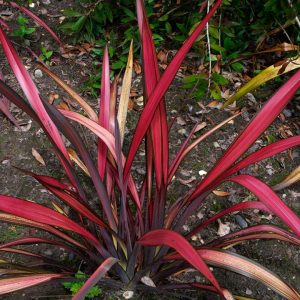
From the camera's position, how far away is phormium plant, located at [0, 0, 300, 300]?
1.07 m

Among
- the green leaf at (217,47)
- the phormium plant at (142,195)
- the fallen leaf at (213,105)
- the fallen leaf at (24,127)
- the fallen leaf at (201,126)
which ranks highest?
the green leaf at (217,47)

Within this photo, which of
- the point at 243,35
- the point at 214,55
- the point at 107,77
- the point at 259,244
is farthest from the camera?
the point at 243,35

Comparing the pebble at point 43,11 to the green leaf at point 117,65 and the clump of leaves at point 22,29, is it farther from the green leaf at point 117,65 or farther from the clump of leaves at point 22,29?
the green leaf at point 117,65

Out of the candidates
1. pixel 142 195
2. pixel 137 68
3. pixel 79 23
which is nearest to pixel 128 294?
pixel 142 195

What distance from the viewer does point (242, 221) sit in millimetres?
1813

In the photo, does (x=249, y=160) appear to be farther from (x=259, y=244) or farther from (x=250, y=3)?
(x=250, y=3)

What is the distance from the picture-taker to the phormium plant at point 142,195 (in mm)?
1070

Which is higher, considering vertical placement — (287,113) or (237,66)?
(237,66)

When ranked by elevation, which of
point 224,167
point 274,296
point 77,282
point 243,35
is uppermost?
point 243,35

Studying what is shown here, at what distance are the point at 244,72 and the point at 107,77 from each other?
115 cm

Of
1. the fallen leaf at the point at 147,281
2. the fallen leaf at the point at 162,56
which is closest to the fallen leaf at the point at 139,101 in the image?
the fallen leaf at the point at 162,56

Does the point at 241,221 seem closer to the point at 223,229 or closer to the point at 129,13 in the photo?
the point at 223,229

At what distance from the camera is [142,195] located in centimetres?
150

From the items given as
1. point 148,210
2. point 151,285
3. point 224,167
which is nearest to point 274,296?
point 151,285
